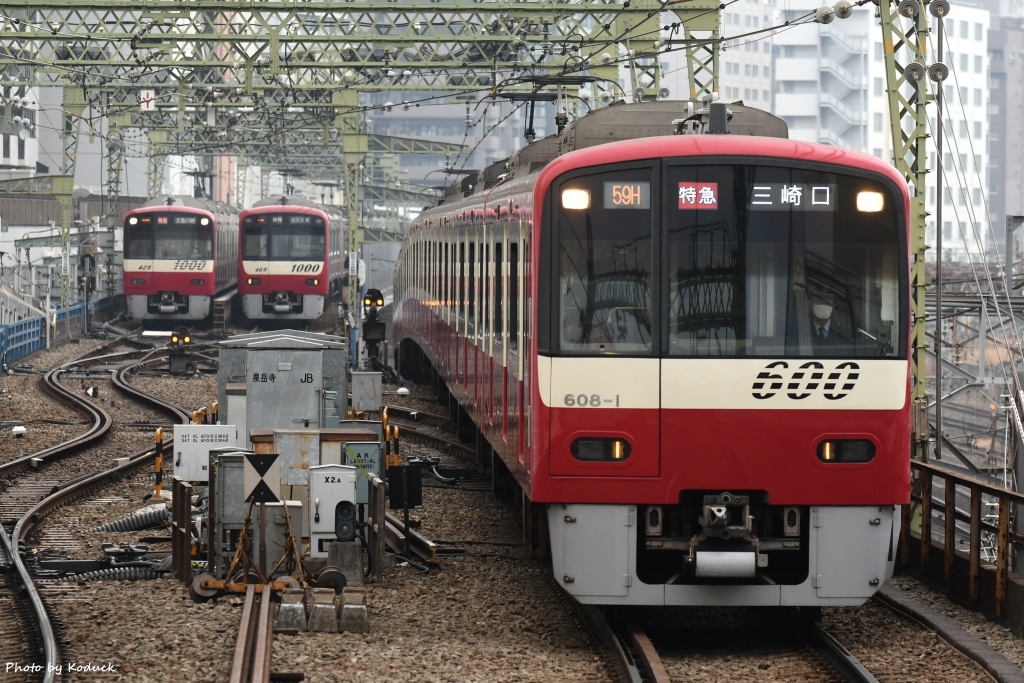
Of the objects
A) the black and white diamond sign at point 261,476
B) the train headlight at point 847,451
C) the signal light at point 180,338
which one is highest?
the signal light at point 180,338

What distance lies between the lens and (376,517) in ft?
31.6

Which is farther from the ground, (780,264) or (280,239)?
(280,239)

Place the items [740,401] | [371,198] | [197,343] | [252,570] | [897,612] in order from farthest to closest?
[371,198], [197,343], [252,570], [897,612], [740,401]

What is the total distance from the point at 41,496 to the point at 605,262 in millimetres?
7322

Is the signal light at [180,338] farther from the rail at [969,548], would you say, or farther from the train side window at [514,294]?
the train side window at [514,294]

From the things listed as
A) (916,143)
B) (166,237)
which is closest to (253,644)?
(916,143)

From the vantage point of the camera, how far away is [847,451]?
763 centimetres

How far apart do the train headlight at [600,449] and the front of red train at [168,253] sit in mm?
27220

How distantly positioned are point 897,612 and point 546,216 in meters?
3.01

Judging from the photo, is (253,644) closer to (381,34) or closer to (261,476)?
(261,476)

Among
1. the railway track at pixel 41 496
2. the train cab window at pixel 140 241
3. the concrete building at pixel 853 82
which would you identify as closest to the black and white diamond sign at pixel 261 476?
the railway track at pixel 41 496

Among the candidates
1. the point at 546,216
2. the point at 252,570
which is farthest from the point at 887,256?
the point at 252,570

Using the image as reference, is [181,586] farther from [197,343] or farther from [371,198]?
[371,198]

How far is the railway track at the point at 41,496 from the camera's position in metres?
7.72
